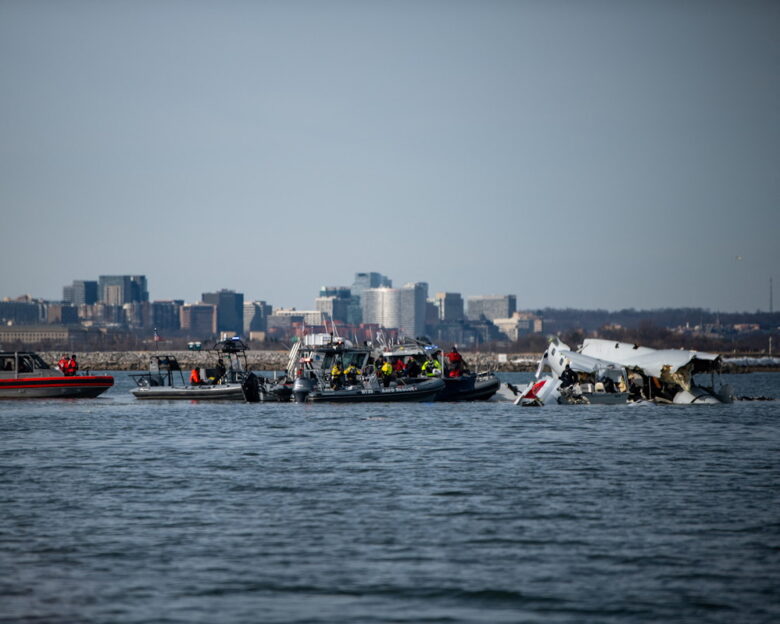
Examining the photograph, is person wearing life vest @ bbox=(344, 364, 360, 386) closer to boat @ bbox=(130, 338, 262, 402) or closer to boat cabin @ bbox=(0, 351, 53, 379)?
boat @ bbox=(130, 338, 262, 402)

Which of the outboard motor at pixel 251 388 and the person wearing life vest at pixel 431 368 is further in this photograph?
the outboard motor at pixel 251 388

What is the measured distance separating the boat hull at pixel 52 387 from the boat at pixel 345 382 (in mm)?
13613

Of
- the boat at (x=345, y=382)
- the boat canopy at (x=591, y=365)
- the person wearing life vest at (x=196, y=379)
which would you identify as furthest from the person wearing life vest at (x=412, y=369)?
the person wearing life vest at (x=196, y=379)

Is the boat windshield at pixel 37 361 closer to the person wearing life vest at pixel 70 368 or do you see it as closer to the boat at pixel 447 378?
the person wearing life vest at pixel 70 368

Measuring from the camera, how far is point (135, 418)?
51031 mm

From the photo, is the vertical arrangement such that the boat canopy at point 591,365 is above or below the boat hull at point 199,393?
above

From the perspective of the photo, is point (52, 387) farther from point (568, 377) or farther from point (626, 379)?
point (626, 379)

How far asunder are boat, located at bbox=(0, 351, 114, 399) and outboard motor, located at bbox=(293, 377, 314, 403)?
1421 centimetres

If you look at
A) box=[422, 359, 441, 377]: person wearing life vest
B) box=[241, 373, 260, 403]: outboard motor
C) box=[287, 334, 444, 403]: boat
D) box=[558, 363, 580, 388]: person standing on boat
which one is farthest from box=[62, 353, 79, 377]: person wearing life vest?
box=[558, 363, 580, 388]: person standing on boat

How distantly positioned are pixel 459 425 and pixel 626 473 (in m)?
16.9

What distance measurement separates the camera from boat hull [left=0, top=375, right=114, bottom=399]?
2467 inches

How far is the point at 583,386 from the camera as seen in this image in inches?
2331

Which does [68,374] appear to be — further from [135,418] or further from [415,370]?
[415,370]

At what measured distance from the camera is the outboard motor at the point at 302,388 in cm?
5631
